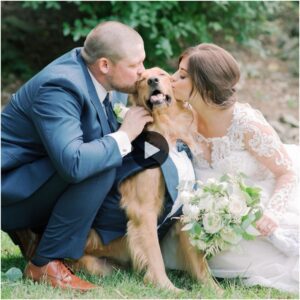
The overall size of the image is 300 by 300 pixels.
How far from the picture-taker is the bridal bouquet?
3660 mm

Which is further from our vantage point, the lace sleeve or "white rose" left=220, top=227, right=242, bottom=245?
the lace sleeve

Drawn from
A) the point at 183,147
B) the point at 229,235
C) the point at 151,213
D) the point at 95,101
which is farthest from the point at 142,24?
the point at 229,235

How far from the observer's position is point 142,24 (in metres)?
6.93

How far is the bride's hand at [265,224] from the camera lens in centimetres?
384

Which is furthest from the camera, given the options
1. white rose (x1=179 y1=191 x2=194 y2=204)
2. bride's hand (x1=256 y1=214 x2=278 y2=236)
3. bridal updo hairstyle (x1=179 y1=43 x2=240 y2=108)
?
bridal updo hairstyle (x1=179 y1=43 x2=240 y2=108)

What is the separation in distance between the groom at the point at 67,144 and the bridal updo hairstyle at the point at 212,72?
309 millimetres

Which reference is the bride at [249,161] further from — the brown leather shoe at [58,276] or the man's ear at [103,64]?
the brown leather shoe at [58,276]

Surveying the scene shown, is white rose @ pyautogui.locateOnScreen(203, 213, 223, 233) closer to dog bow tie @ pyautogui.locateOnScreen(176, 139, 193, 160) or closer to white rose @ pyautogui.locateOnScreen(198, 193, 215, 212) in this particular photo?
white rose @ pyautogui.locateOnScreen(198, 193, 215, 212)

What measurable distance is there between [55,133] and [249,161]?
117cm

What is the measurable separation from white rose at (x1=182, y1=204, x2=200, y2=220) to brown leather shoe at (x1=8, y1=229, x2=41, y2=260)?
0.94 meters

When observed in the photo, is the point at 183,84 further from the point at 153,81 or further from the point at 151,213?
the point at 151,213

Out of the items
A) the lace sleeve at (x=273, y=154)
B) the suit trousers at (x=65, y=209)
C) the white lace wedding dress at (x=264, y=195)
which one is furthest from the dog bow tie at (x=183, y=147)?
the suit trousers at (x=65, y=209)

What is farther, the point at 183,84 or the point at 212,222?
the point at 183,84

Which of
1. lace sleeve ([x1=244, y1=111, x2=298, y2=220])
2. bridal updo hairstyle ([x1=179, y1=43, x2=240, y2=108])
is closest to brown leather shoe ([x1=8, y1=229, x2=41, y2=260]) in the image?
bridal updo hairstyle ([x1=179, y1=43, x2=240, y2=108])
